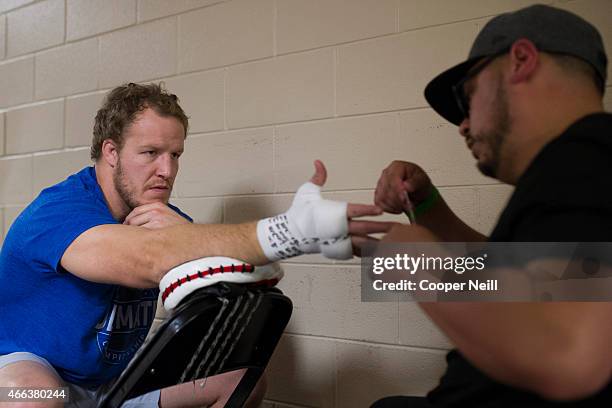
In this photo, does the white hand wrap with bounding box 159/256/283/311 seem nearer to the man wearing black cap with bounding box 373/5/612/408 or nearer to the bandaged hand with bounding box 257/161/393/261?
the bandaged hand with bounding box 257/161/393/261

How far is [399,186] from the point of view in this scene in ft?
4.25

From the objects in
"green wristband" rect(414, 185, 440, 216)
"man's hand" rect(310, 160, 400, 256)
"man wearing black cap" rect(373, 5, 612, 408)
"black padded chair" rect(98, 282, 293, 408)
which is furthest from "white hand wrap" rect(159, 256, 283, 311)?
"green wristband" rect(414, 185, 440, 216)

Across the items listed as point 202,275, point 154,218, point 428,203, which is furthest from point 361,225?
point 154,218

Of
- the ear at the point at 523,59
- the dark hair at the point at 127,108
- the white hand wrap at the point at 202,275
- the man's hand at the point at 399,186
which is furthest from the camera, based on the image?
the dark hair at the point at 127,108

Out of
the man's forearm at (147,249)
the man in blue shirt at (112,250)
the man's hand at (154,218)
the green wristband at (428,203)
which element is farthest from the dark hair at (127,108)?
the green wristband at (428,203)

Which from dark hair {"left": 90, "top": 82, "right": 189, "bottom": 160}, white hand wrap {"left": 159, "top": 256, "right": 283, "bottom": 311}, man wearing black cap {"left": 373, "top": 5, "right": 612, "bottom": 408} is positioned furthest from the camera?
dark hair {"left": 90, "top": 82, "right": 189, "bottom": 160}

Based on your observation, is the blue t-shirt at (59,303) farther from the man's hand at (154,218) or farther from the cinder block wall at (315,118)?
the cinder block wall at (315,118)

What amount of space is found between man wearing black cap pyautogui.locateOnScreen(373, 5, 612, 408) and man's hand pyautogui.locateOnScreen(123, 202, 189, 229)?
2.09ft

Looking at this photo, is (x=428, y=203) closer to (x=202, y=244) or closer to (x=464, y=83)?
(x=464, y=83)

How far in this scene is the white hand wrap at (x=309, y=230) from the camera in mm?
995

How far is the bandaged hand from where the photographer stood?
3.25ft

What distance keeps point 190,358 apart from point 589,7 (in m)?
1.34

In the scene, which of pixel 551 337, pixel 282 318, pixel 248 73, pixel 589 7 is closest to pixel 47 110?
pixel 248 73

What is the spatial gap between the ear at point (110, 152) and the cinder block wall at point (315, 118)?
517 mm
